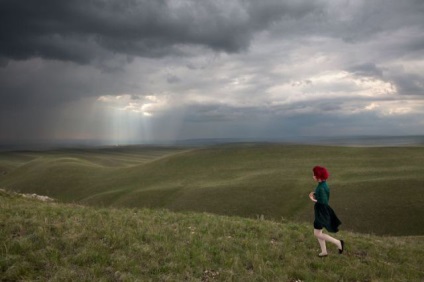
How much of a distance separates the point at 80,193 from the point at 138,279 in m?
81.1

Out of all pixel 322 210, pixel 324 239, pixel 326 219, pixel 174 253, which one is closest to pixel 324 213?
pixel 322 210

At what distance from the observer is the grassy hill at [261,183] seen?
161 feet

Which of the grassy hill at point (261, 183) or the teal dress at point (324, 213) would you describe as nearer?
the teal dress at point (324, 213)

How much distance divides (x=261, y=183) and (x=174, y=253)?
5464cm

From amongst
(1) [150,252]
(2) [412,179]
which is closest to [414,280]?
(1) [150,252]

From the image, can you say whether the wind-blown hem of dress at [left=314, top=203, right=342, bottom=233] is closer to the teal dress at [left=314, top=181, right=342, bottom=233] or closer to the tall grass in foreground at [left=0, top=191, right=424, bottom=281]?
the teal dress at [left=314, top=181, right=342, bottom=233]

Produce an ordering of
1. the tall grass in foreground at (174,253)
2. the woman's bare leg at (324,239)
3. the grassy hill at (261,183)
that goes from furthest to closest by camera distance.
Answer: the grassy hill at (261,183)
the woman's bare leg at (324,239)
the tall grass in foreground at (174,253)

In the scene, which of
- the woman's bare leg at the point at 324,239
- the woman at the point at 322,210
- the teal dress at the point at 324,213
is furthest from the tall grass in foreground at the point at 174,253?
the teal dress at the point at 324,213

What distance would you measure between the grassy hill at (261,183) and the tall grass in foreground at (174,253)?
2323 cm

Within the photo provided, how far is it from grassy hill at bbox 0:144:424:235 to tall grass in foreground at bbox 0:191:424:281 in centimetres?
2323

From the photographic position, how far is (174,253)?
1298 centimetres

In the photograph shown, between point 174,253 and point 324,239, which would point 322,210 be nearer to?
point 324,239

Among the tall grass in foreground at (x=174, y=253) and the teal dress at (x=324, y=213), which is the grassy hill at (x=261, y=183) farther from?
the teal dress at (x=324, y=213)

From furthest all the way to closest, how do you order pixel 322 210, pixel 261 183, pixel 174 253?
pixel 261 183, pixel 322 210, pixel 174 253
